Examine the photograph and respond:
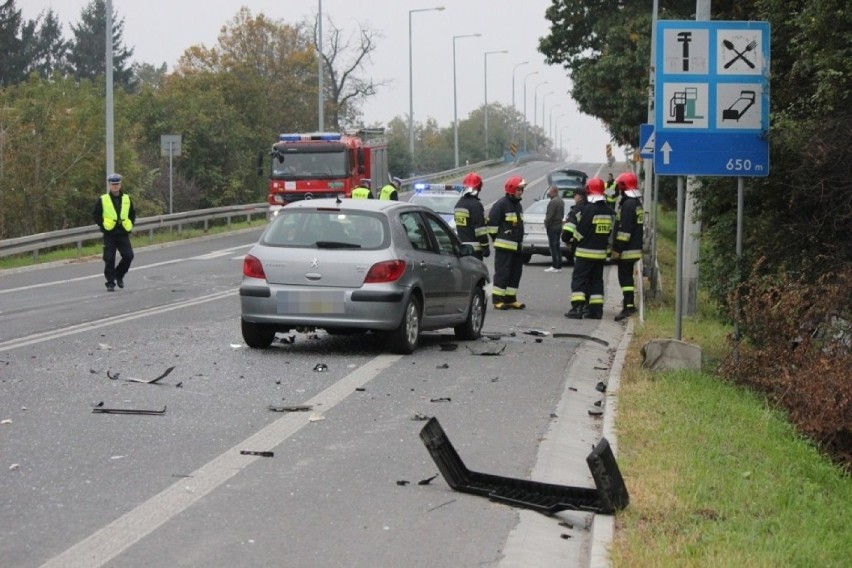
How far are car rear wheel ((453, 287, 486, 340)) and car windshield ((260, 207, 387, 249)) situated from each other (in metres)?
2.20

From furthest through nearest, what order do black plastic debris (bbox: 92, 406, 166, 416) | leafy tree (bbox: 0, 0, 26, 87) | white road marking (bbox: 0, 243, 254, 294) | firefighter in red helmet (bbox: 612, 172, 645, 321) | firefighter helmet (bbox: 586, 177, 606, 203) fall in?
leafy tree (bbox: 0, 0, 26, 87) → white road marking (bbox: 0, 243, 254, 294) → firefighter in red helmet (bbox: 612, 172, 645, 321) → firefighter helmet (bbox: 586, 177, 606, 203) → black plastic debris (bbox: 92, 406, 166, 416)

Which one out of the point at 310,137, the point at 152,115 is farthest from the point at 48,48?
the point at 310,137

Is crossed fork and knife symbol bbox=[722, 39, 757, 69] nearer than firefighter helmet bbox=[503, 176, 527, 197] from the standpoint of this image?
Yes

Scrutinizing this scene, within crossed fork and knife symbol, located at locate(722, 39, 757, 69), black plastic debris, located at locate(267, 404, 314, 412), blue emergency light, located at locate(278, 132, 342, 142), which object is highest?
crossed fork and knife symbol, located at locate(722, 39, 757, 69)

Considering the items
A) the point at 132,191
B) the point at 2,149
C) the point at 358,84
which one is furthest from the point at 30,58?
the point at 2,149

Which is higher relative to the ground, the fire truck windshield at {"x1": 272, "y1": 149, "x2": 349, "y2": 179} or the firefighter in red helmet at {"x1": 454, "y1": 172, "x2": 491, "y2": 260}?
the fire truck windshield at {"x1": 272, "y1": 149, "x2": 349, "y2": 179}

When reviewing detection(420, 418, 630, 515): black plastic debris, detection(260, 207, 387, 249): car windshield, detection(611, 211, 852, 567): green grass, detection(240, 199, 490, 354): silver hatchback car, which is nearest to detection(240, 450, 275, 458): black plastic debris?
detection(420, 418, 630, 515): black plastic debris

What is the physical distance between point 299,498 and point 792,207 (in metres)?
6.72

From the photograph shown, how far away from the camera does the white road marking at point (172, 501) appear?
5809 millimetres

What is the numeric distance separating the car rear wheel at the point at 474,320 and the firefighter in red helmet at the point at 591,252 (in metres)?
2.65

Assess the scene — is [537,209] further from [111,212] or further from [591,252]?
[591,252]

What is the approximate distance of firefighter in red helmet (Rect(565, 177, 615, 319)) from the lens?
17.4 meters

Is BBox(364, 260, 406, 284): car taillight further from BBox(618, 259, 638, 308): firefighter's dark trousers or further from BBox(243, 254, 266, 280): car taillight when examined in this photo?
BBox(618, 259, 638, 308): firefighter's dark trousers

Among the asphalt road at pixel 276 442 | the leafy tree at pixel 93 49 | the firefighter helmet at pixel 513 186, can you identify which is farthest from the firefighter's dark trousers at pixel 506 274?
the leafy tree at pixel 93 49
